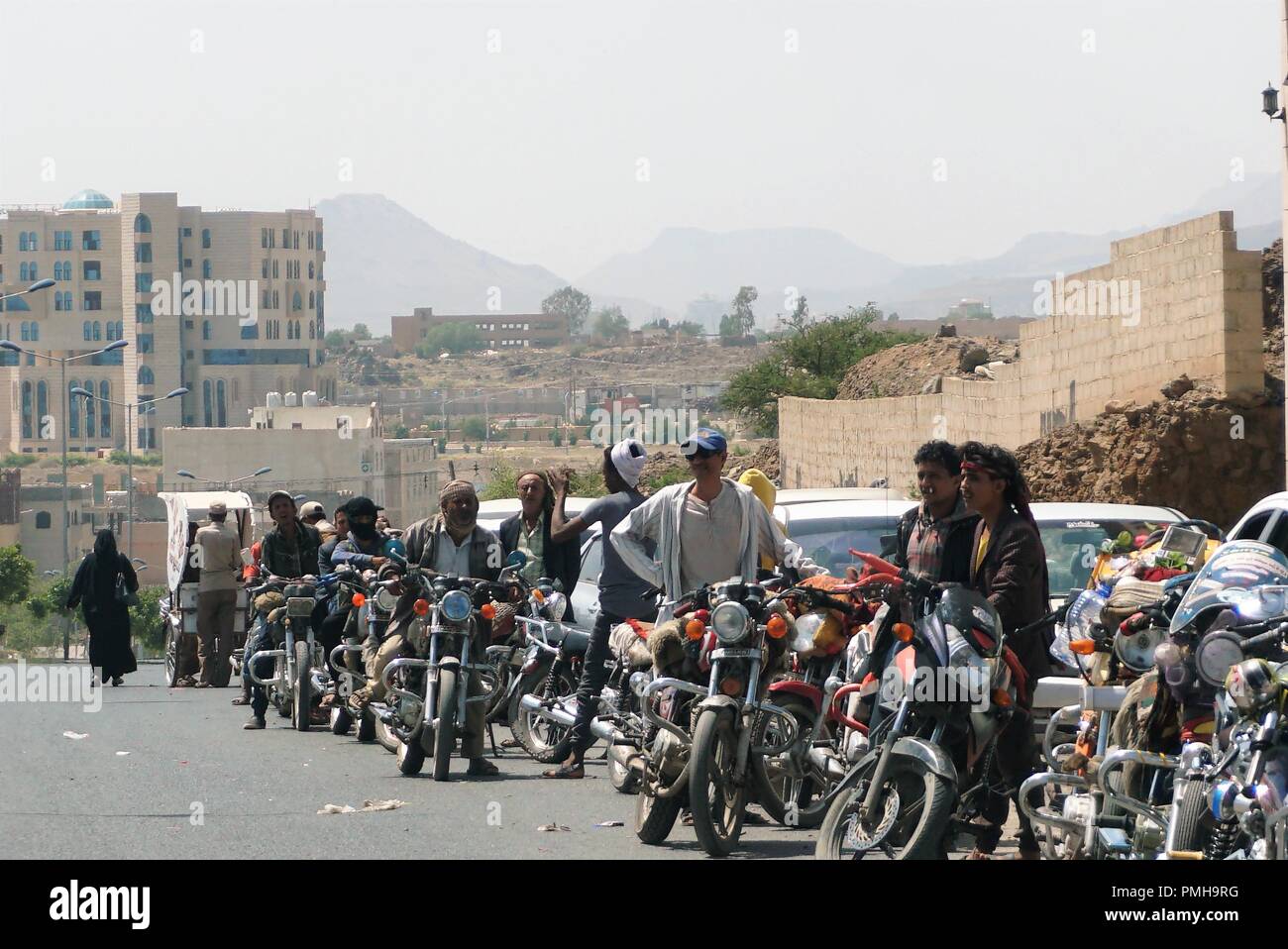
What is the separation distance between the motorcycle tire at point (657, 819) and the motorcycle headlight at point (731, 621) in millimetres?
756

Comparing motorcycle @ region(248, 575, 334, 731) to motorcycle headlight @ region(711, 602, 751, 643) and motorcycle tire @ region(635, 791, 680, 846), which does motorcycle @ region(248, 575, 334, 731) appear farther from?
motorcycle headlight @ region(711, 602, 751, 643)

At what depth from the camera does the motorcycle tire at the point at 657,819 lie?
27.6 feet

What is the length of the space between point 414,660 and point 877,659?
4.16 meters

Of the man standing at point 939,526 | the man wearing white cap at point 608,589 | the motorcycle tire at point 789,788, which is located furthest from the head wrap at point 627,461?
the man standing at point 939,526

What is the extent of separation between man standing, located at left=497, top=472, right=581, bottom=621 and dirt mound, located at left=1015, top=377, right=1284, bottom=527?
441 inches

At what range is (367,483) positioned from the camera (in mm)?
137500

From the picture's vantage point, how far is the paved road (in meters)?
8.38

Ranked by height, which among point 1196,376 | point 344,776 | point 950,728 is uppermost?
point 1196,376

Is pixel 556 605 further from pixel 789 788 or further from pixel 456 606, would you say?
pixel 789 788

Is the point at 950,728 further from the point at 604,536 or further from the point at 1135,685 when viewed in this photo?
the point at 604,536

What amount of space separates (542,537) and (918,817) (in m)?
6.11

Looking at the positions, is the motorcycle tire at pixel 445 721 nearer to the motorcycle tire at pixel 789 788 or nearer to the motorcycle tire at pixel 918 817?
the motorcycle tire at pixel 789 788

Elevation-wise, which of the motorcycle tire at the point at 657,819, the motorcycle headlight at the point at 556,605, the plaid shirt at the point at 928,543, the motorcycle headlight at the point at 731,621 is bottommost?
the motorcycle tire at the point at 657,819
